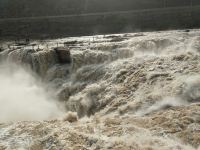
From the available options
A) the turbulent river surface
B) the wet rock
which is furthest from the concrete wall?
the wet rock

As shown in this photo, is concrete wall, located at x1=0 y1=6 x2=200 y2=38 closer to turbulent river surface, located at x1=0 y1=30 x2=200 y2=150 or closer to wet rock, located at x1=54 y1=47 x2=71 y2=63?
turbulent river surface, located at x1=0 y1=30 x2=200 y2=150

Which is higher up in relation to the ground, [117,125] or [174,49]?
[174,49]

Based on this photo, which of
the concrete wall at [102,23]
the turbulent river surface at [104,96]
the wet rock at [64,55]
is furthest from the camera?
the concrete wall at [102,23]

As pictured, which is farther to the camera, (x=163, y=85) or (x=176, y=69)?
(x=176, y=69)

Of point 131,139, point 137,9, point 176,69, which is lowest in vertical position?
point 131,139

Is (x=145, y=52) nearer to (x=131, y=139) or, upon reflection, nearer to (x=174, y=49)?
(x=174, y=49)

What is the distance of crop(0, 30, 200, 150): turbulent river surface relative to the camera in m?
11.6

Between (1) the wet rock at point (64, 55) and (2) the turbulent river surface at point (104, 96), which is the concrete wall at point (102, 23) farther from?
(1) the wet rock at point (64, 55)

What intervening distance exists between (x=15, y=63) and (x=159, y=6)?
23567 millimetres

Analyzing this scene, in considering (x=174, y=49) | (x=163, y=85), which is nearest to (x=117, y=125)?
(x=163, y=85)

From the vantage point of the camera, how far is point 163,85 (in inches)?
617

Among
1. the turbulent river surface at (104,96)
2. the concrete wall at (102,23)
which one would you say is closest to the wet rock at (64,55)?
the turbulent river surface at (104,96)

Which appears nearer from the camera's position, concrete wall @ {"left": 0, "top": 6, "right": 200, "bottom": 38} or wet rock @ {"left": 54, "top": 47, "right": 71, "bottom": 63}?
wet rock @ {"left": 54, "top": 47, "right": 71, "bottom": 63}

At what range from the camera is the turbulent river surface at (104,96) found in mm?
11647
